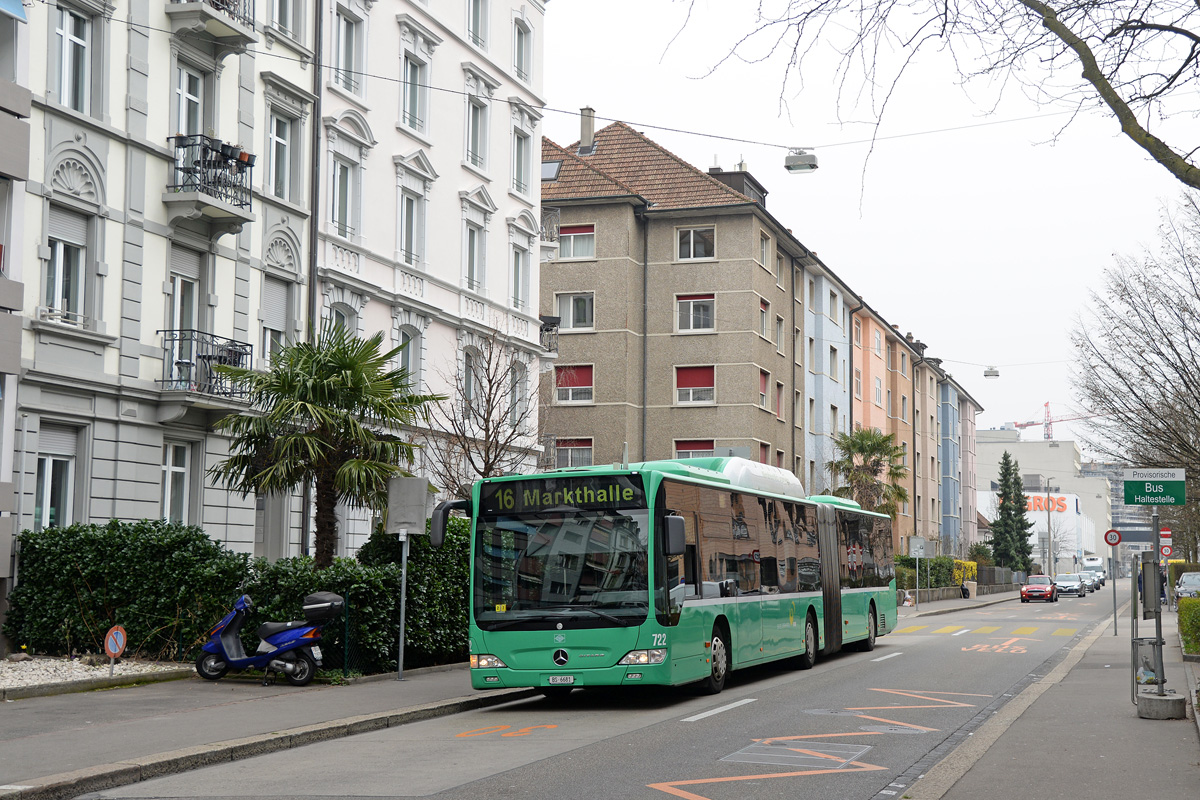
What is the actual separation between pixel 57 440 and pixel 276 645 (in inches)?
217

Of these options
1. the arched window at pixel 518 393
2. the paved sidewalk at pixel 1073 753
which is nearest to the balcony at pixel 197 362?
the arched window at pixel 518 393

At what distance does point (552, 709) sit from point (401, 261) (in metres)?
16.5

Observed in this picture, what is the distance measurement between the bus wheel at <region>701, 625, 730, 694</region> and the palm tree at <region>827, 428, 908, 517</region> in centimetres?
3978

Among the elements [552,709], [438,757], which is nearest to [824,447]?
[552,709]

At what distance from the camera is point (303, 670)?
17.1m

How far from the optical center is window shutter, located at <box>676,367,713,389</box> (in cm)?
5034

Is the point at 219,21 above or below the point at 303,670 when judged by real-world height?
above

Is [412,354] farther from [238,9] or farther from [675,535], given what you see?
[675,535]

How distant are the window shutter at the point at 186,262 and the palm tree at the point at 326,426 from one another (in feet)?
14.0

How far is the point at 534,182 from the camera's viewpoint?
38.1 metres

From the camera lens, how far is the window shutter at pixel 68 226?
20.0 meters

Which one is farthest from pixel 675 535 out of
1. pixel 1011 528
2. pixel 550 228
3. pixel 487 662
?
pixel 1011 528

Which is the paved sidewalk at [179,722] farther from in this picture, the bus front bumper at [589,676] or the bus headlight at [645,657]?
the bus headlight at [645,657]

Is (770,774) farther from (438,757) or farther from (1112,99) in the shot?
(1112,99)
